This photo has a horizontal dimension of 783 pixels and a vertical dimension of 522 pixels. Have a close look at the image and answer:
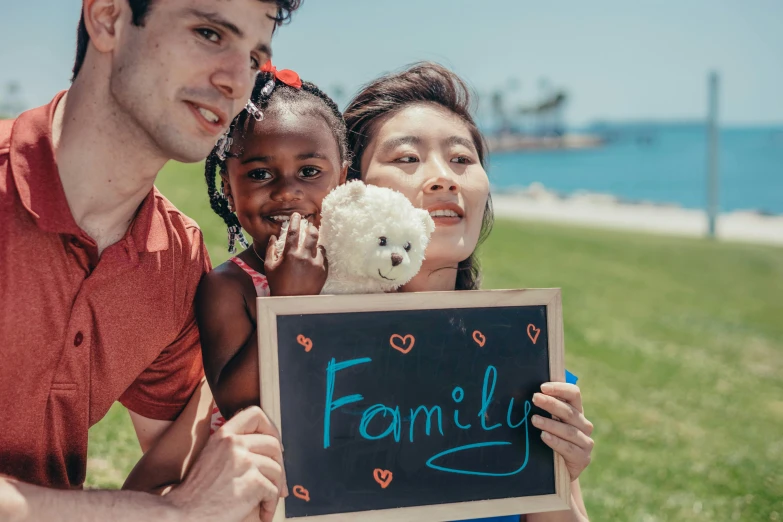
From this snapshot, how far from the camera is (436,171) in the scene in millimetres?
2605

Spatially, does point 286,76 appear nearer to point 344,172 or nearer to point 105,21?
point 344,172

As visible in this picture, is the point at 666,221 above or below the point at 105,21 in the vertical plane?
above

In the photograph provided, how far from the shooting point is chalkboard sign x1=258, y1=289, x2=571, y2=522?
6.95ft

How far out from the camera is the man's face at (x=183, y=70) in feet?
6.81

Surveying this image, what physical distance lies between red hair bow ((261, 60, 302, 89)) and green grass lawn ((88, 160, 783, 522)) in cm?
247

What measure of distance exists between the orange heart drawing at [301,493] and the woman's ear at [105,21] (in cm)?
137

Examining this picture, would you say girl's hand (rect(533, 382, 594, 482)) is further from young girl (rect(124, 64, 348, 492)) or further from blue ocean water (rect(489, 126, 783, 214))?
blue ocean water (rect(489, 126, 783, 214))

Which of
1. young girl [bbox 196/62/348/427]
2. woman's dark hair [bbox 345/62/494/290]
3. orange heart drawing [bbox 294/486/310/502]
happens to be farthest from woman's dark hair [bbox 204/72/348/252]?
orange heart drawing [bbox 294/486/310/502]

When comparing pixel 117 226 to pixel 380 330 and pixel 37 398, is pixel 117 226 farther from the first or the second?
pixel 380 330

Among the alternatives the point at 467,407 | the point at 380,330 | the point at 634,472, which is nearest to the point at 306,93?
the point at 380,330

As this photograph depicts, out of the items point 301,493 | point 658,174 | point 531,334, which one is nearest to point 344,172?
point 531,334

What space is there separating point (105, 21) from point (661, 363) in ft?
26.8

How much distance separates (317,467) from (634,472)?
15.2 ft

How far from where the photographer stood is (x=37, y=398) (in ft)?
7.20
